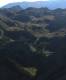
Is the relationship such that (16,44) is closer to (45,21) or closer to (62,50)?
(62,50)

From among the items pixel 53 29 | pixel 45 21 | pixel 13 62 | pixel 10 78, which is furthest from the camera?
pixel 45 21

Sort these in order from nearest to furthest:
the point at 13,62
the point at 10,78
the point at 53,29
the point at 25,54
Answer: the point at 10,78 < the point at 13,62 < the point at 25,54 < the point at 53,29

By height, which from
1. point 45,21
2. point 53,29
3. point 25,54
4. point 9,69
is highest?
point 45,21

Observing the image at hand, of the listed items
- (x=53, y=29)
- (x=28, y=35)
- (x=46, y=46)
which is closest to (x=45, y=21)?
(x=53, y=29)

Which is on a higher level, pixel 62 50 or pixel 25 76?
pixel 62 50

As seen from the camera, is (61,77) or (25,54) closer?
(61,77)

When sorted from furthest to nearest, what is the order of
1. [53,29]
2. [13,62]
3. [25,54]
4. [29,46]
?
[53,29], [29,46], [25,54], [13,62]

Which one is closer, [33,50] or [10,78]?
[10,78]

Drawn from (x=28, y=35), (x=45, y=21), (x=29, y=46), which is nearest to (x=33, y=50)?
(x=29, y=46)

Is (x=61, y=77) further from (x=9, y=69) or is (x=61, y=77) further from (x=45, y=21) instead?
(x=45, y=21)
